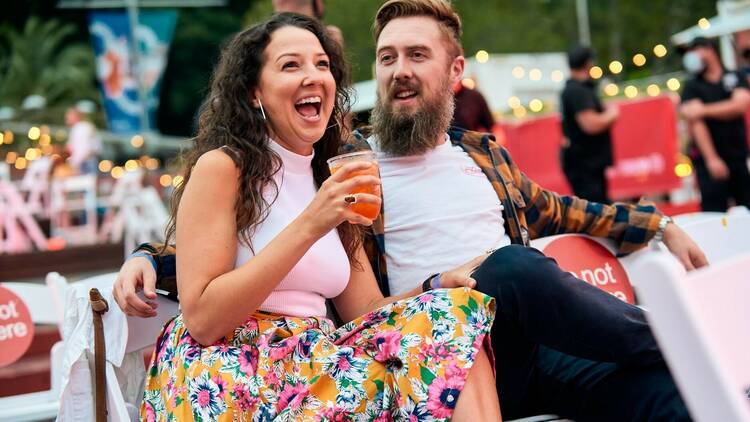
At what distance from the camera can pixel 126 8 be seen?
19469mm

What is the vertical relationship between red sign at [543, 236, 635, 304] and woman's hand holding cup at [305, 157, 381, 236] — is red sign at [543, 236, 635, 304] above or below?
below

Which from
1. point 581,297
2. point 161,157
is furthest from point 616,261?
point 161,157

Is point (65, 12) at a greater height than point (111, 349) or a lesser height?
greater

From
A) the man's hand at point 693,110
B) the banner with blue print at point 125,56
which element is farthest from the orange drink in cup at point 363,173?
the banner with blue print at point 125,56

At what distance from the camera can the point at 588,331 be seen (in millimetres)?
2357

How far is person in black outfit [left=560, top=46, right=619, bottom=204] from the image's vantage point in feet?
24.3

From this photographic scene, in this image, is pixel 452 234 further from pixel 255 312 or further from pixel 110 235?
pixel 110 235

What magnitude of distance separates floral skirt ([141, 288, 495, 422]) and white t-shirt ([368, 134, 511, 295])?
23.8 inches

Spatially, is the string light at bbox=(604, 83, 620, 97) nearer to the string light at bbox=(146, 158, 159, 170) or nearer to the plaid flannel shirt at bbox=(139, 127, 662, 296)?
the plaid flannel shirt at bbox=(139, 127, 662, 296)

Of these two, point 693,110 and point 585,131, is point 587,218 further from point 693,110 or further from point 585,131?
point 585,131

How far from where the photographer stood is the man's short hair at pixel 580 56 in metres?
7.47

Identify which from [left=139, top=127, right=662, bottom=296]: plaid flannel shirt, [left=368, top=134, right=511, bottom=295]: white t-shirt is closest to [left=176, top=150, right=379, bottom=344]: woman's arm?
[left=368, top=134, right=511, bottom=295]: white t-shirt

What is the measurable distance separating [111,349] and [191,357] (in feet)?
1.36

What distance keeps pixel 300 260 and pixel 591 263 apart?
126 centimetres
